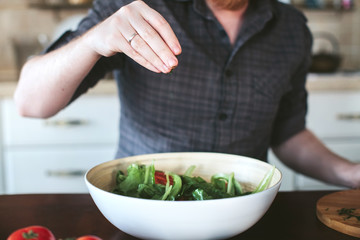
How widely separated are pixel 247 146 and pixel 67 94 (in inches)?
18.0

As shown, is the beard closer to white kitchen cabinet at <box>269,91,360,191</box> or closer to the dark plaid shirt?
the dark plaid shirt

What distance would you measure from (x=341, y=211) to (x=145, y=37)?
0.39m

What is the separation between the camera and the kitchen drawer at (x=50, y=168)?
1.71 metres

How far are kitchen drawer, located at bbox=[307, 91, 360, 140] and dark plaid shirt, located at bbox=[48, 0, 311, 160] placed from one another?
83 centimetres

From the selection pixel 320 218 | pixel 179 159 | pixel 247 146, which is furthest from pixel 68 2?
pixel 320 218

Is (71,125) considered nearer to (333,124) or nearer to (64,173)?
(64,173)

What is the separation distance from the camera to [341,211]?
63cm

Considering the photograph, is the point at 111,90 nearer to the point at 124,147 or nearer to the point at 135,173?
the point at 124,147

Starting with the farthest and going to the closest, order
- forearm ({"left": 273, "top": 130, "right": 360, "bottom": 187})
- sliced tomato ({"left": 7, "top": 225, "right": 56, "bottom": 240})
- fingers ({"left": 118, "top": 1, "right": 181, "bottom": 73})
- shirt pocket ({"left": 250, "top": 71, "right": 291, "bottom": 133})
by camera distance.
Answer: shirt pocket ({"left": 250, "top": 71, "right": 291, "bottom": 133}) → forearm ({"left": 273, "top": 130, "right": 360, "bottom": 187}) → fingers ({"left": 118, "top": 1, "right": 181, "bottom": 73}) → sliced tomato ({"left": 7, "top": 225, "right": 56, "bottom": 240})

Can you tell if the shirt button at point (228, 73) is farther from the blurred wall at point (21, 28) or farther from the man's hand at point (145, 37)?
the blurred wall at point (21, 28)

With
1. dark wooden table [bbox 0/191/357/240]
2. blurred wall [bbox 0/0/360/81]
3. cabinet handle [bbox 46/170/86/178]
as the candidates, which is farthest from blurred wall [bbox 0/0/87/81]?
dark wooden table [bbox 0/191/357/240]

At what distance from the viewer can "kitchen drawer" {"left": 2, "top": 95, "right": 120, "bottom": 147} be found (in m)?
1.69

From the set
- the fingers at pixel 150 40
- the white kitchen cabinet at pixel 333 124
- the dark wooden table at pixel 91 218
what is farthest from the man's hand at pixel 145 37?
the white kitchen cabinet at pixel 333 124

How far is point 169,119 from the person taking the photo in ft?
3.24
